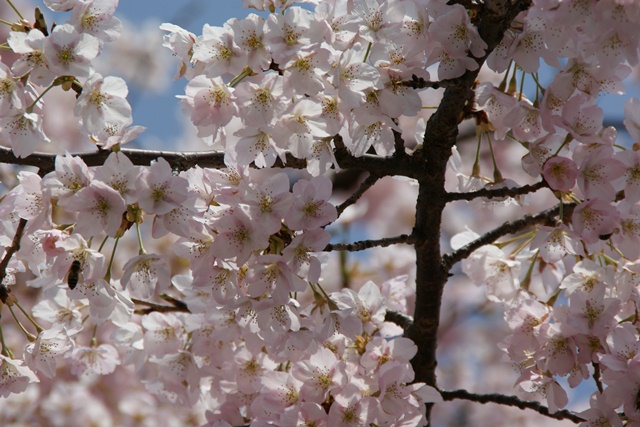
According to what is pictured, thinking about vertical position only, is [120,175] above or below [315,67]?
below

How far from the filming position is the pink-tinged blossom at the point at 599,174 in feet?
5.36

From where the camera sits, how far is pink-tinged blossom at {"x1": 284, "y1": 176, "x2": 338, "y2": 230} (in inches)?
60.7

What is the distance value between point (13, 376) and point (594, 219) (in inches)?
52.5

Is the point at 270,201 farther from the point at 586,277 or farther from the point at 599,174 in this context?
the point at 586,277

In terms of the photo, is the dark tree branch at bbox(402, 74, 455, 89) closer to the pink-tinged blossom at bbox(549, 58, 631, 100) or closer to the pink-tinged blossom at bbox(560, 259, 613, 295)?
the pink-tinged blossom at bbox(549, 58, 631, 100)

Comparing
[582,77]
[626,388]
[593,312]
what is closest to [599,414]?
[626,388]

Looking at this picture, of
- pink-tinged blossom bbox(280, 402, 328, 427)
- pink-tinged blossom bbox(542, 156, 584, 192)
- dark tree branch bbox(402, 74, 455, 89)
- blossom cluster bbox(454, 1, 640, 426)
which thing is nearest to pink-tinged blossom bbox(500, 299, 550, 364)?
blossom cluster bbox(454, 1, 640, 426)

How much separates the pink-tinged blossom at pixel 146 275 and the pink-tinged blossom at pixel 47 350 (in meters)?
0.26

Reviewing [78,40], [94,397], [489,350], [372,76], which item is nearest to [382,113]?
[372,76]

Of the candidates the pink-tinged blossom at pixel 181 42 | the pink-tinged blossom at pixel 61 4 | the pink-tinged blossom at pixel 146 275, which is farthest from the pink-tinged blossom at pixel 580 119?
the pink-tinged blossom at pixel 61 4

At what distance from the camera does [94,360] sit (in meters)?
2.27

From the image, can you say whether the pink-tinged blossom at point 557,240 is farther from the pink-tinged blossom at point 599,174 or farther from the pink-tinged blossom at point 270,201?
the pink-tinged blossom at point 270,201

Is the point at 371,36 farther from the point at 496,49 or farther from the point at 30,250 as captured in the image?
the point at 30,250

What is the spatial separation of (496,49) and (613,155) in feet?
1.09
